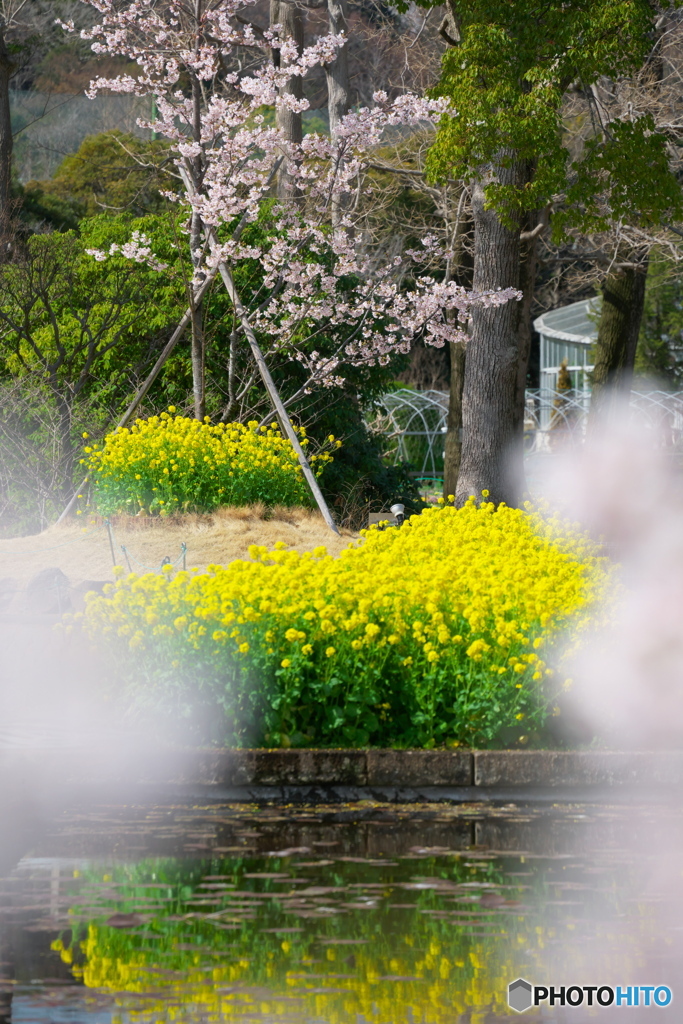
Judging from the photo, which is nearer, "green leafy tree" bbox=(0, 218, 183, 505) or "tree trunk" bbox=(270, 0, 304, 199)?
"green leafy tree" bbox=(0, 218, 183, 505)

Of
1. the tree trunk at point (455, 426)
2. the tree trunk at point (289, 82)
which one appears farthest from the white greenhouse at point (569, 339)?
the tree trunk at point (455, 426)

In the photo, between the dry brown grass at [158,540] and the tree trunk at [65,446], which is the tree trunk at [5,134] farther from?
the dry brown grass at [158,540]

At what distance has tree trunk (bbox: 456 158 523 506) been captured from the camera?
16.5m

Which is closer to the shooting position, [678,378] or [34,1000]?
[34,1000]

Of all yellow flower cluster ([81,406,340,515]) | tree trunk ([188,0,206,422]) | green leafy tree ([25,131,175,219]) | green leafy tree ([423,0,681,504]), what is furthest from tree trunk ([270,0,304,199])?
green leafy tree ([25,131,175,219])

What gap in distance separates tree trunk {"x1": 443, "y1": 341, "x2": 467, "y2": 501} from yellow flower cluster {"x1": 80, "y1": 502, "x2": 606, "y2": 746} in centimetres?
1271

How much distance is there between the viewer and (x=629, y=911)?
187 inches

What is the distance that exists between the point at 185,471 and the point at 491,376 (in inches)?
165

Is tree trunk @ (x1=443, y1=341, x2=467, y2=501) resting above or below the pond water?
below

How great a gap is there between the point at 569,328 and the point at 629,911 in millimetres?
42200

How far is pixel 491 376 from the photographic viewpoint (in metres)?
16.5

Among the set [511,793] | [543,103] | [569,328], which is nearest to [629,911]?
[511,793]

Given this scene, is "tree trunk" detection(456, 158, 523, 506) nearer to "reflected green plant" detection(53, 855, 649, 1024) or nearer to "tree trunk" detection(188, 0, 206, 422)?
"tree trunk" detection(188, 0, 206, 422)

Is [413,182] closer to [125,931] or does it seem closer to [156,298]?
[156,298]
